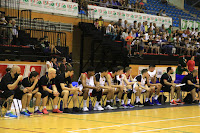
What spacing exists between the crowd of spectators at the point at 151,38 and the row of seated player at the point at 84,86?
7.19m

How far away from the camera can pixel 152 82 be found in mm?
15609

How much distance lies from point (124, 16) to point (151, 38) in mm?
3330

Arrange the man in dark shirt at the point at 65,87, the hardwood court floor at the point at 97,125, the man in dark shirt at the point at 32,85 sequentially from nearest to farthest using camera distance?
1. the hardwood court floor at the point at 97,125
2. the man in dark shirt at the point at 32,85
3. the man in dark shirt at the point at 65,87

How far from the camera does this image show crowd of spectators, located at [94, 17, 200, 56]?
23.3 m

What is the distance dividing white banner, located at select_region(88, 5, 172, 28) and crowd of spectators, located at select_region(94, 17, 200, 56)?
1.57 ft

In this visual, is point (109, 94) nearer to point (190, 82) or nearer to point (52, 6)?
point (190, 82)

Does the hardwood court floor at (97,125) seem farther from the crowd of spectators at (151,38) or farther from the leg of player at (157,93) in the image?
the crowd of spectators at (151,38)

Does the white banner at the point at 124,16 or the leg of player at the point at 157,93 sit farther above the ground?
the white banner at the point at 124,16

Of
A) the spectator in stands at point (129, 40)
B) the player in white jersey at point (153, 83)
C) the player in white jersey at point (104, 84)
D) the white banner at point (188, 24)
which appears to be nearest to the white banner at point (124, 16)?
the white banner at point (188, 24)

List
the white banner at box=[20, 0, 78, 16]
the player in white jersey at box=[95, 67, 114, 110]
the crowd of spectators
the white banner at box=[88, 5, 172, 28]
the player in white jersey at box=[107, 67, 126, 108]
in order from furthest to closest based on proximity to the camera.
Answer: the white banner at box=[88, 5, 172, 28] → the crowd of spectators → the white banner at box=[20, 0, 78, 16] → the player in white jersey at box=[107, 67, 126, 108] → the player in white jersey at box=[95, 67, 114, 110]

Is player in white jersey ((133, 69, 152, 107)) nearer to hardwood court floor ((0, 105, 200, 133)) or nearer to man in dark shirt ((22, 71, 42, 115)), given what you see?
hardwood court floor ((0, 105, 200, 133))

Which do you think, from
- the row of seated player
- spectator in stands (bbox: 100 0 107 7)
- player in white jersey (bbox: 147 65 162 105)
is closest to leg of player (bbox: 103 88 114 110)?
the row of seated player

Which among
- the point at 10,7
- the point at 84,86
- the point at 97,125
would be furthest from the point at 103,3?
the point at 97,125

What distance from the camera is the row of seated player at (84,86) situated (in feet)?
34.9
